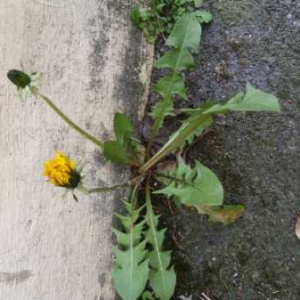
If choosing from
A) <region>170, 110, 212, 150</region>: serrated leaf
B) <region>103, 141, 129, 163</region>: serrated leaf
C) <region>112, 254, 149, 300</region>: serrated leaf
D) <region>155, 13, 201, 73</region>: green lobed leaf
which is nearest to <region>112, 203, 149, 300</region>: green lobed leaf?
<region>112, 254, 149, 300</region>: serrated leaf

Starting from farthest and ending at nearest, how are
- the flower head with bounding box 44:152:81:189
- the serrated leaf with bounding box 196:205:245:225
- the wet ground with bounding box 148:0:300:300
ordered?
the wet ground with bounding box 148:0:300:300 → the serrated leaf with bounding box 196:205:245:225 → the flower head with bounding box 44:152:81:189

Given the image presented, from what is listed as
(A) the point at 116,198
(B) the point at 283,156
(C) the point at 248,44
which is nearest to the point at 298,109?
(B) the point at 283,156

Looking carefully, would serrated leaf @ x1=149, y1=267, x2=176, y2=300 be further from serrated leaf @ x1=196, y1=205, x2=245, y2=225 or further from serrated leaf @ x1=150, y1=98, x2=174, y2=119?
serrated leaf @ x1=150, y1=98, x2=174, y2=119

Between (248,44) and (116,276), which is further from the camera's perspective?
(248,44)

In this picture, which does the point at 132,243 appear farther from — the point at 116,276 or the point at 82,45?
the point at 82,45

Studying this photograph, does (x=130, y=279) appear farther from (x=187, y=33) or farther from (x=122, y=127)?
(x=187, y=33)

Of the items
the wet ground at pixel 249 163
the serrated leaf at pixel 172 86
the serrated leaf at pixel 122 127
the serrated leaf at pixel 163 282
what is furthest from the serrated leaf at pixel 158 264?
the serrated leaf at pixel 172 86
